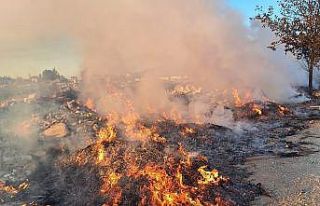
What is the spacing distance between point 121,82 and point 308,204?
13029 millimetres

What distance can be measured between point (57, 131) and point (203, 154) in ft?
15.5

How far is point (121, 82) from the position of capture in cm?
2064

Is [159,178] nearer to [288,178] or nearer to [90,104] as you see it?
[288,178]

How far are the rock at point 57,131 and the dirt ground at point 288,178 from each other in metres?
5.85

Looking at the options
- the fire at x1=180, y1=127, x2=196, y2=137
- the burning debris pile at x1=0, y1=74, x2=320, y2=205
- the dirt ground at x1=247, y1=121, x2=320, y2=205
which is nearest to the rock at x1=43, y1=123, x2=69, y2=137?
the burning debris pile at x1=0, y1=74, x2=320, y2=205

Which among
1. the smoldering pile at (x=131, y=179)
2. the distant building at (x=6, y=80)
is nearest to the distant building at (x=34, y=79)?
the distant building at (x=6, y=80)

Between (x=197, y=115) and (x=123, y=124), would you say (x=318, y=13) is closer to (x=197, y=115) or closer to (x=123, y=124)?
(x=197, y=115)

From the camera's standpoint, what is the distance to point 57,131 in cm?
1441

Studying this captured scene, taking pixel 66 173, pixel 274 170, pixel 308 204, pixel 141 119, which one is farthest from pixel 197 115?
pixel 308 204

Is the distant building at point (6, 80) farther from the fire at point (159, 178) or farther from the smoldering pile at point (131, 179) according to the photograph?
the fire at point (159, 178)

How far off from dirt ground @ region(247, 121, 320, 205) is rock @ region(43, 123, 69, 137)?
5.85 metres

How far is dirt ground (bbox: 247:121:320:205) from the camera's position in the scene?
934 cm

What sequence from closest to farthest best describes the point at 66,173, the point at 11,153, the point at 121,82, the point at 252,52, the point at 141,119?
the point at 66,173 < the point at 11,153 < the point at 141,119 < the point at 121,82 < the point at 252,52

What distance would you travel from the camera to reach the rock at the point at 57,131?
14.2 meters
